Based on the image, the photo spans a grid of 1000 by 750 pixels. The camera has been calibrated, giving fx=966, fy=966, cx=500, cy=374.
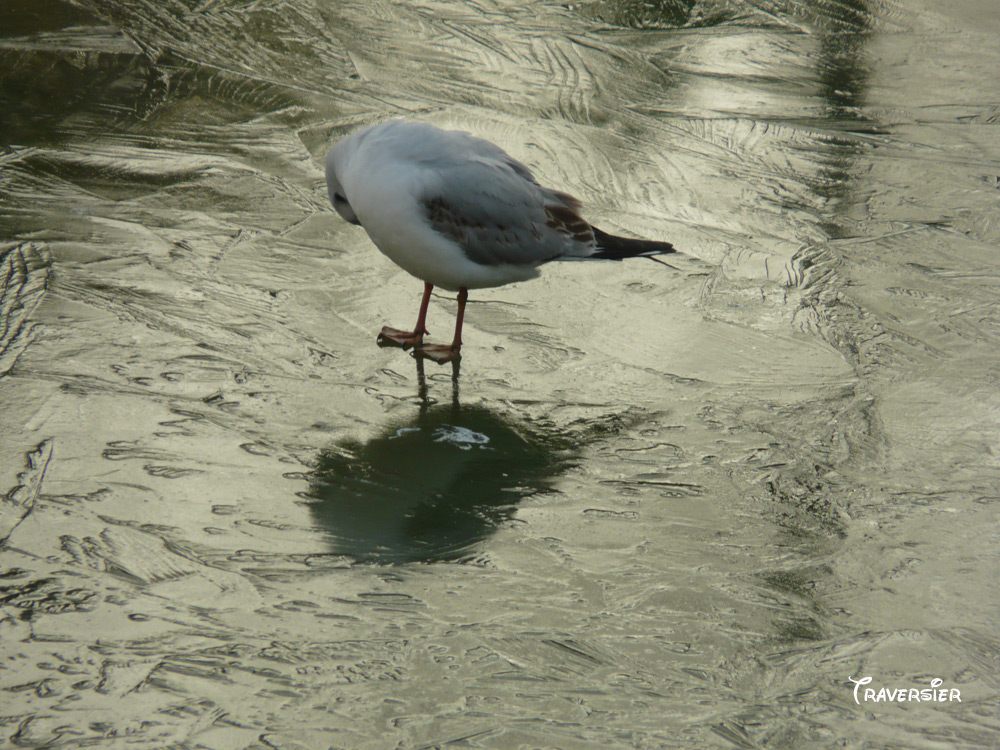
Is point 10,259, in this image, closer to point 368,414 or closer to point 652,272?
point 368,414

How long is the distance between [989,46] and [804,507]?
18.4ft

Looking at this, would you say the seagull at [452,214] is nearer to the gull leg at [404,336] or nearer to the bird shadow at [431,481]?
the gull leg at [404,336]

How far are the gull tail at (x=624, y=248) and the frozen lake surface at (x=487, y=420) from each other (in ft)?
1.05

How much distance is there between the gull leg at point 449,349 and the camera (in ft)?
11.8

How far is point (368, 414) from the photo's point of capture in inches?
130

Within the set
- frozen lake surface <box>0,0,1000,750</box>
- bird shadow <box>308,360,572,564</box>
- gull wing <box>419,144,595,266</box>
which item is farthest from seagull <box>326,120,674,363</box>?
bird shadow <box>308,360,572,564</box>

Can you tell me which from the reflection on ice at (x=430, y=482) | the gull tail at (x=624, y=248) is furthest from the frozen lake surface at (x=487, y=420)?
the gull tail at (x=624, y=248)

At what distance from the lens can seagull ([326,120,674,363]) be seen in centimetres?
340

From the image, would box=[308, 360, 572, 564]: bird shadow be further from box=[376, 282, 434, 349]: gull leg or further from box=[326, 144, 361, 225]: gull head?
box=[326, 144, 361, 225]: gull head

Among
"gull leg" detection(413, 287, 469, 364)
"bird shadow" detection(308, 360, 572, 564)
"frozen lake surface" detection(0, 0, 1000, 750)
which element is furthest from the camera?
"gull leg" detection(413, 287, 469, 364)

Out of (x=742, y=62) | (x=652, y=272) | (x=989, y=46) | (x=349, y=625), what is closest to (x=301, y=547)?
(x=349, y=625)

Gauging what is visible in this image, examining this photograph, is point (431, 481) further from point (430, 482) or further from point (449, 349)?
point (449, 349)

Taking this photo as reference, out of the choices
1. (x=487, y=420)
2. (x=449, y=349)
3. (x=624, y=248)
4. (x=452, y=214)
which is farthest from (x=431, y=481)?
(x=624, y=248)

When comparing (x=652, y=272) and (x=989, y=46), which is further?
(x=989, y=46)
